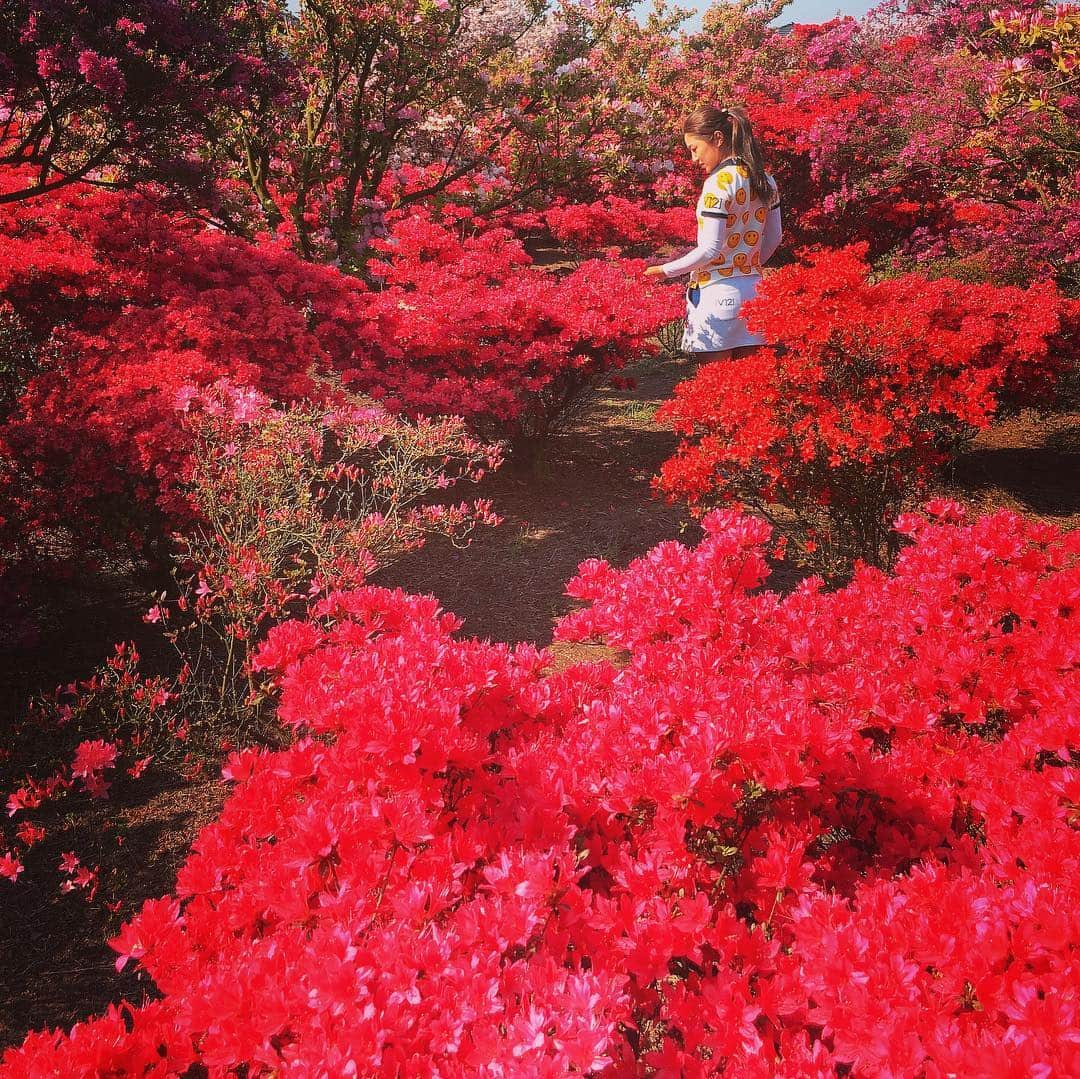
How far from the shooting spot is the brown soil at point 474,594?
2324 millimetres

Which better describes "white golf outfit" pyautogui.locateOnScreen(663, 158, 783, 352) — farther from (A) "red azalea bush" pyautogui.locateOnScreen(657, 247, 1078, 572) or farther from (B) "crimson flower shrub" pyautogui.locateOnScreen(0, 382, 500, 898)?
(B) "crimson flower shrub" pyautogui.locateOnScreen(0, 382, 500, 898)

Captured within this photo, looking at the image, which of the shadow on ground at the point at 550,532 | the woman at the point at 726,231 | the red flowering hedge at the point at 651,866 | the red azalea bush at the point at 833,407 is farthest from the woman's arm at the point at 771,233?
the red flowering hedge at the point at 651,866

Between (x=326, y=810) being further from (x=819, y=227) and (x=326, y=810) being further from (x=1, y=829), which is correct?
(x=819, y=227)

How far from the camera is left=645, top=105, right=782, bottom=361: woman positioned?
4.55 metres

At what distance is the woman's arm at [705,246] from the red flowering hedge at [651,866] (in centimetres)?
318

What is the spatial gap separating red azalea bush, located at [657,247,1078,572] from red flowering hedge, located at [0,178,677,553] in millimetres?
1443

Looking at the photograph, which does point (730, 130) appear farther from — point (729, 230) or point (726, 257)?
point (726, 257)

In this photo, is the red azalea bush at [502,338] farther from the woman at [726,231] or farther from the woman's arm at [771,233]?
the woman's arm at [771,233]

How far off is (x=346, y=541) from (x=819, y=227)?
11.1 m

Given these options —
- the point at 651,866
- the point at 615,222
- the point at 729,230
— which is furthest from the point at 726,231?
the point at 615,222

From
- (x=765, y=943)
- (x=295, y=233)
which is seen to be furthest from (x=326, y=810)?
(x=295, y=233)

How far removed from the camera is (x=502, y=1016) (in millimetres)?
1075

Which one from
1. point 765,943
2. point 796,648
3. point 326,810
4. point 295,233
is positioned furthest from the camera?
point 295,233

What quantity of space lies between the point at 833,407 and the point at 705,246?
1.59m
